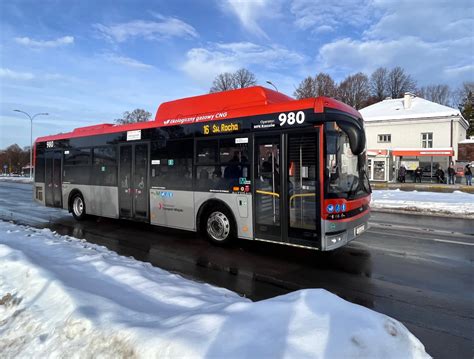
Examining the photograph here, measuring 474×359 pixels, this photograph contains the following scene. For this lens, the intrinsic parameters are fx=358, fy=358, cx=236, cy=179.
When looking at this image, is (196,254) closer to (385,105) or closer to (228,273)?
(228,273)

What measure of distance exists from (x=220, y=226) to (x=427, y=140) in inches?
1588

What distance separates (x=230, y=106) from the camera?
8.31 meters

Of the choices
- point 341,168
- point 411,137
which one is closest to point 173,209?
point 341,168

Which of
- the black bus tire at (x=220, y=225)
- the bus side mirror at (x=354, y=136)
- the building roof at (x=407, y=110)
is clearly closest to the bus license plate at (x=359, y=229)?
the bus side mirror at (x=354, y=136)

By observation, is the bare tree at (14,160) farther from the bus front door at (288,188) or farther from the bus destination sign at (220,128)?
the bus front door at (288,188)

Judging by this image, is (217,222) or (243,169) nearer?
(243,169)

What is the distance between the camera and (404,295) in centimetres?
516

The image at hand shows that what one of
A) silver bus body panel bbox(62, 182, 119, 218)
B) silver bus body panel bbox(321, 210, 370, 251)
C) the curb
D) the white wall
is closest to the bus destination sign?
silver bus body panel bbox(321, 210, 370, 251)

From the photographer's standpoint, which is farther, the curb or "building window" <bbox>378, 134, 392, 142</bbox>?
"building window" <bbox>378, 134, 392, 142</bbox>

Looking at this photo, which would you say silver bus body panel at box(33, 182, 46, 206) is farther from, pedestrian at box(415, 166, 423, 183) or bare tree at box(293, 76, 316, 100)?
bare tree at box(293, 76, 316, 100)

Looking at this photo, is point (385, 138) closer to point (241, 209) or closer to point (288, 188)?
point (241, 209)

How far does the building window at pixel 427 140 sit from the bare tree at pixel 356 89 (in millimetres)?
32746

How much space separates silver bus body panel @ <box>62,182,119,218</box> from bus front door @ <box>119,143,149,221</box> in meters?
0.33

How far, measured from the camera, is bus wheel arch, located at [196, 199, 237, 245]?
25.9 ft
